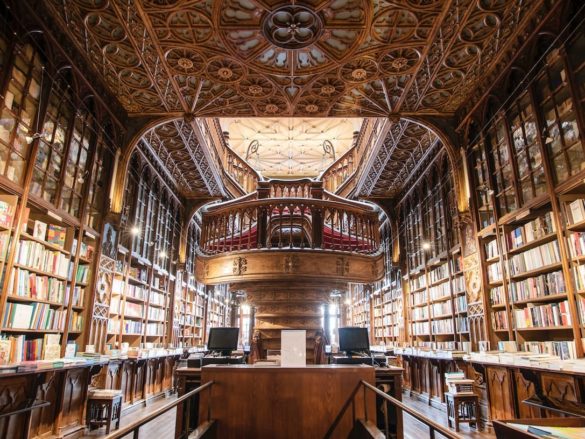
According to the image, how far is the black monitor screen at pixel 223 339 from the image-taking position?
5.12 m

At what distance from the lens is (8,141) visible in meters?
3.55

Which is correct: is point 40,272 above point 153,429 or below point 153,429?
above

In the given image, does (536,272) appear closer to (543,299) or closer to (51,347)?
(543,299)

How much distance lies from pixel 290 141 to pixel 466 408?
12.1 metres

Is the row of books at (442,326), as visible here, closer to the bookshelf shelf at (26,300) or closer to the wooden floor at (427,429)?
the wooden floor at (427,429)

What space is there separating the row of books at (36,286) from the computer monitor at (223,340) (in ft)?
6.03

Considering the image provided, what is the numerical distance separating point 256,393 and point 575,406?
2.56m

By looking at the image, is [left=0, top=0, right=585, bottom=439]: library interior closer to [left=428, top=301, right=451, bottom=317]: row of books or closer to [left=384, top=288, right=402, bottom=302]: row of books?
[left=428, top=301, right=451, bottom=317]: row of books

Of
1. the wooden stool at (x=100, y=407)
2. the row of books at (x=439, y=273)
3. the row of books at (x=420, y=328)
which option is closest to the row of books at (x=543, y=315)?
the row of books at (x=439, y=273)

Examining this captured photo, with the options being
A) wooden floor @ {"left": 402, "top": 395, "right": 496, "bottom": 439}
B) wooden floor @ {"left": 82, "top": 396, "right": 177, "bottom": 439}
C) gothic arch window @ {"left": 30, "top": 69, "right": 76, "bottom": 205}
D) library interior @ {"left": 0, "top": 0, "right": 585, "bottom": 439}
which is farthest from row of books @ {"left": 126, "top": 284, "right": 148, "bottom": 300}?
wooden floor @ {"left": 402, "top": 395, "right": 496, "bottom": 439}

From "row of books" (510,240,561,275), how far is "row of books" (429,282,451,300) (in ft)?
7.15

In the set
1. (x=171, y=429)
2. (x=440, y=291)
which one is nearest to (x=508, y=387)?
(x=440, y=291)

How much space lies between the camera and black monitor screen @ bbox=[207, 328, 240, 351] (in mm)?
5121

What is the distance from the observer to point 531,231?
441 centimetres
